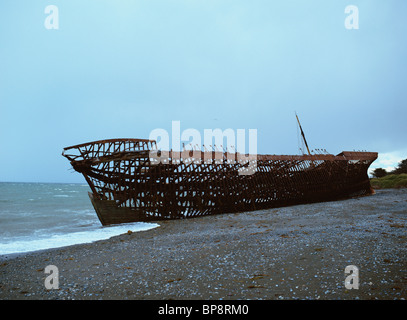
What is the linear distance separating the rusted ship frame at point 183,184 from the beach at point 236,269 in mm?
6506

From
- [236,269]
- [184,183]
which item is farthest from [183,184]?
[236,269]

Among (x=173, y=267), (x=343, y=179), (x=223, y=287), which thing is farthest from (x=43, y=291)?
(x=343, y=179)

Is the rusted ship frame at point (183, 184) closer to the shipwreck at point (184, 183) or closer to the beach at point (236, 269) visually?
the shipwreck at point (184, 183)

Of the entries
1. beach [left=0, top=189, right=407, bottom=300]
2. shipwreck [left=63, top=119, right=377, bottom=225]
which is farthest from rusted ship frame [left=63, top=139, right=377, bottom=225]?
beach [left=0, top=189, right=407, bottom=300]

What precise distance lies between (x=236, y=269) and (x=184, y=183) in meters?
10.0

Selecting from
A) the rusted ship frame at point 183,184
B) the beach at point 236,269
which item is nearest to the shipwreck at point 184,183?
the rusted ship frame at point 183,184

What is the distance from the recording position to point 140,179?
1428cm

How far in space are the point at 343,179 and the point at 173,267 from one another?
1908cm

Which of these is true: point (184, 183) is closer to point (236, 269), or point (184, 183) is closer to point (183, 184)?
point (183, 184)

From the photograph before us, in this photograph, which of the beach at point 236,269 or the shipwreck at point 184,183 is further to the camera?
the shipwreck at point 184,183

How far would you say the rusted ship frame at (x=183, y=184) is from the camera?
1402cm

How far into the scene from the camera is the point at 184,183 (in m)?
14.8
